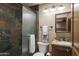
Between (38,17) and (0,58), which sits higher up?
(38,17)

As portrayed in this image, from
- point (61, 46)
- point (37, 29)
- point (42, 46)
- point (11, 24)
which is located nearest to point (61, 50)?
point (61, 46)

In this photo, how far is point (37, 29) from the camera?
966 millimetres

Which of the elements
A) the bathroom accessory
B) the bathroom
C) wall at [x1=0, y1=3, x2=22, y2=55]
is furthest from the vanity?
wall at [x1=0, y1=3, x2=22, y2=55]

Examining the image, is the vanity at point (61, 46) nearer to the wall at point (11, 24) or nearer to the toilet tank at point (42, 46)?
the toilet tank at point (42, 46)

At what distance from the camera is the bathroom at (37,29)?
3.00ft

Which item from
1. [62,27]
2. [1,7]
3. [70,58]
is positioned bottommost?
[70,58]

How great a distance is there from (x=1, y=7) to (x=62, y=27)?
0.63 metres

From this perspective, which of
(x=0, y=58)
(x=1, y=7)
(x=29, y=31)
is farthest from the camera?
(x=29, y=31)

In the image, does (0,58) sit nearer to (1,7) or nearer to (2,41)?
(2,41)

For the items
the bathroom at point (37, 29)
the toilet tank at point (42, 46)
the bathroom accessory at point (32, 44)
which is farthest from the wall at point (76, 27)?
the bathroom accessory at point (32, 44)

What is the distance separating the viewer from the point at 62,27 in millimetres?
1066

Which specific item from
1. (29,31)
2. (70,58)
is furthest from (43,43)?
(70,58)

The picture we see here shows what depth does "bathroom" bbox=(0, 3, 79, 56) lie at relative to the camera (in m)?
0.91

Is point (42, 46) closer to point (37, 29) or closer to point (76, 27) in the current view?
point (37, 29)
